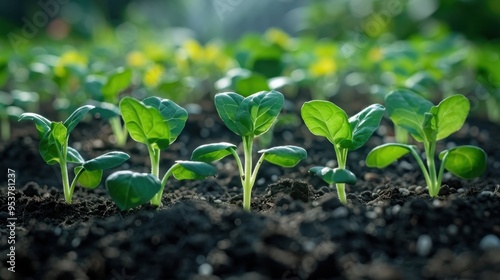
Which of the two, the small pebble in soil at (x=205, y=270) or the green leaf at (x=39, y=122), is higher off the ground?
the green leaf at (x=39, y=122)

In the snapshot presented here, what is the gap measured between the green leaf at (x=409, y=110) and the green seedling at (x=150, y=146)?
3.08 ft

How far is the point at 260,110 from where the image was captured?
267 cm

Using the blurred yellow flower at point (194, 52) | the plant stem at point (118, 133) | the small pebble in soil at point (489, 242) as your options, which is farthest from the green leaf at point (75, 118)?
the blurred yellow flower at point (194, 52)

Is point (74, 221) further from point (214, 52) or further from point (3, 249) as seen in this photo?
point (214, 52)

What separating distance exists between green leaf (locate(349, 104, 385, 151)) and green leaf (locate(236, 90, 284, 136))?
34cm

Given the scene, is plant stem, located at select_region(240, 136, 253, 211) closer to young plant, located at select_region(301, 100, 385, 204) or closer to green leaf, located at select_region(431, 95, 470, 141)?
young plant, located at select_region(301, 100, 385, 204)

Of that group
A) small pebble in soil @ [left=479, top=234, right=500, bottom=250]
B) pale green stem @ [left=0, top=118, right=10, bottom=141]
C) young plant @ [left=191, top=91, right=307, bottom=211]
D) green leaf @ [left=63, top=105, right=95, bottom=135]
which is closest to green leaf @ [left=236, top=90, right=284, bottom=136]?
young plant @ [left=191, top=91, right=307, bottom=211]

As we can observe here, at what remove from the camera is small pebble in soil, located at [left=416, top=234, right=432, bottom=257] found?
82.6 inches

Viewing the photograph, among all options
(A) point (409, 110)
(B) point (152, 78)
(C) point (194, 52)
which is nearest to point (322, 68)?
(C) point (194, 52)

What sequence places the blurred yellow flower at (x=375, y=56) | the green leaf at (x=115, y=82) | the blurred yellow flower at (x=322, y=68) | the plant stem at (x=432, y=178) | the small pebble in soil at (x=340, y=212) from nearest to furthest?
the small pebble in soil at (x=340, y=212) → the plant stem at (x=432, y=178) → the green leaf at (x=115, y=82) → the blurred yellow flower at (x=322, y=68) → the blurred yellow flower at (x=375, y=56)

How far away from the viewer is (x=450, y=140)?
450 cm

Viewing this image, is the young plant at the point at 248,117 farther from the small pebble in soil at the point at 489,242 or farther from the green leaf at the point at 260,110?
the small pebble in soil at the point at 489,242

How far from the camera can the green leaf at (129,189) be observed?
2.38 m

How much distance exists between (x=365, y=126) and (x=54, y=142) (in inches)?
54.5
